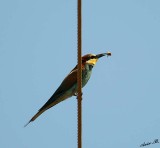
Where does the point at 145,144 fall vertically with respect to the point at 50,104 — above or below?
below

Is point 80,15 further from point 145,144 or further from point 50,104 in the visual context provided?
point 145,144

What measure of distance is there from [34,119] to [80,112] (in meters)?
1.76

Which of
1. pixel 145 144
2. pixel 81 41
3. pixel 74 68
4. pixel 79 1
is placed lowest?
pixel 145 144

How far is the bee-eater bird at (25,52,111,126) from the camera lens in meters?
4.15

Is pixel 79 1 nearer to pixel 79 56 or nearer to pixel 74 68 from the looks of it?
pixel 79 56

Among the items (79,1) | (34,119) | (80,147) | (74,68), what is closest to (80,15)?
(79,1)

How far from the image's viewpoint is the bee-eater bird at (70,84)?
415 centimetres

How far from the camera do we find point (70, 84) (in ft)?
14.2

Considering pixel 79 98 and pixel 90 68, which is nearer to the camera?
pixel 79 98

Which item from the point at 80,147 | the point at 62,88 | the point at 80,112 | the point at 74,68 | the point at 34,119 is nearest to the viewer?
the point at 80,147

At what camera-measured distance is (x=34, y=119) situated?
153 inches

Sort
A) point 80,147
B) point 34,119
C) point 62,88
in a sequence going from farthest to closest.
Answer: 1. point 62,88
2. point 34,119
3. point 80,147

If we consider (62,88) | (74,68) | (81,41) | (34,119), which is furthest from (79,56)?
(74,68)

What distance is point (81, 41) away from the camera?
2230mm
